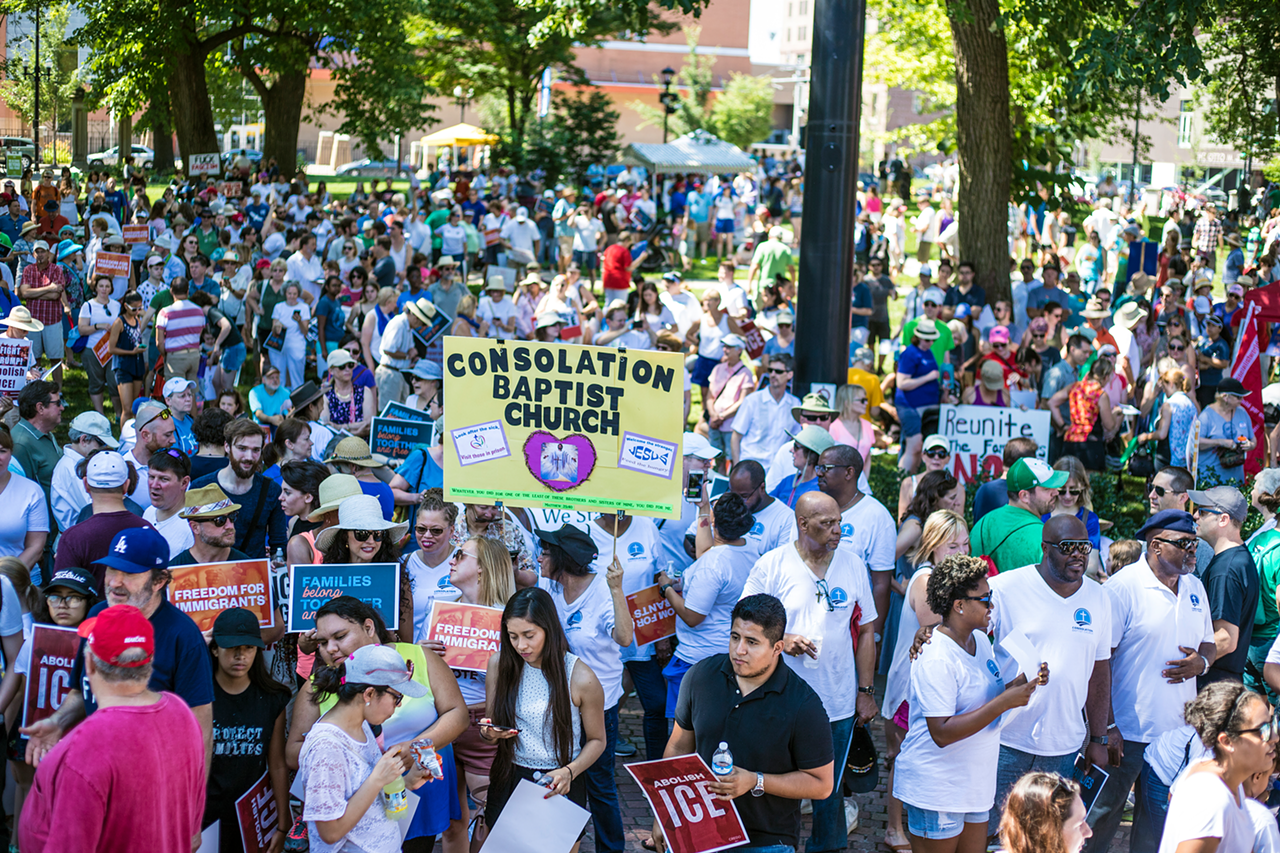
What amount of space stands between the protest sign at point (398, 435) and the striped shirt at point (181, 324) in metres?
3.92

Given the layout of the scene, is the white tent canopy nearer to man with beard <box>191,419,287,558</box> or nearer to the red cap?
man with beard <box>191,419,287,558</box>

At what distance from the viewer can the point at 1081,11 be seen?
13.5 meters

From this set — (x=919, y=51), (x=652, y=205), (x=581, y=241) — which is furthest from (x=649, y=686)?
(x=919, y=51)

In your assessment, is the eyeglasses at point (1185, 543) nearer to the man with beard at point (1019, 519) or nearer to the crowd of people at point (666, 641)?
the crowd of people at point (666, 641)

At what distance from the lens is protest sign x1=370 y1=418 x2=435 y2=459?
9.31 metres

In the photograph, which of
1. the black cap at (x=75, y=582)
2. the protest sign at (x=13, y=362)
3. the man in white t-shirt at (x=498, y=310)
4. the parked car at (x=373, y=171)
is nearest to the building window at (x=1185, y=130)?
the parked car at (x=373, y=171)

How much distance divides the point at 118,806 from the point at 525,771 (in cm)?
172

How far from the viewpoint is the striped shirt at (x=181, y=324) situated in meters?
12.3

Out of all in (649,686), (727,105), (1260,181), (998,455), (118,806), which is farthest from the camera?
(727,105)

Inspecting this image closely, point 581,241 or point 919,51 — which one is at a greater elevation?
point 919,51

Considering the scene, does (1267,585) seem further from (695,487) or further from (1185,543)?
(695,487)

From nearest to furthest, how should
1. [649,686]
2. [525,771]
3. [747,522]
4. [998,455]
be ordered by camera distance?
[525,771] < [747,522] < [649,686] < [998,455]

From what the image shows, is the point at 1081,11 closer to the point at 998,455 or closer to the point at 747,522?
the point at 998,455

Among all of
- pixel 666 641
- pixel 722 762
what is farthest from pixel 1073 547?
pixel 666 641
